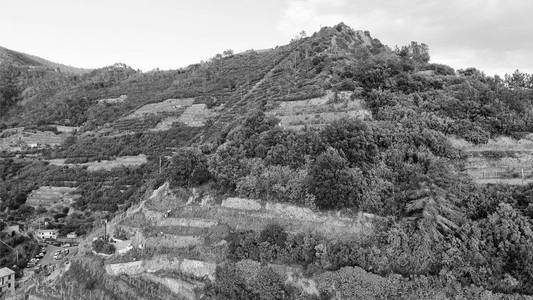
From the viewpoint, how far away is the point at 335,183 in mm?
13125

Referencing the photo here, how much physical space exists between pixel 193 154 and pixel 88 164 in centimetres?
1927

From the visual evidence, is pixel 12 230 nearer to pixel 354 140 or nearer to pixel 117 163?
pixel 117 163

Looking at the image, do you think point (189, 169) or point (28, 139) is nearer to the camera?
point (189, 169)

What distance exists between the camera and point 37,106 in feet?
188

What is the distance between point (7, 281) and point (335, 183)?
66.9ft

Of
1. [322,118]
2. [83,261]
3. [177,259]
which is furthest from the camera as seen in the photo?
[322,118]

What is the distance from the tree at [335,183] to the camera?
13.0 meters

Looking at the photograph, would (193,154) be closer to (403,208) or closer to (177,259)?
(177,259)

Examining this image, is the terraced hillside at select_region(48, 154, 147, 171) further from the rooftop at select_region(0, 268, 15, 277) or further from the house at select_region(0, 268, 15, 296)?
the house at select_region(0, 268, 15, 296)

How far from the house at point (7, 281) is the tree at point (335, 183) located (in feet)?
60.7

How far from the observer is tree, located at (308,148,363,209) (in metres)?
13.0

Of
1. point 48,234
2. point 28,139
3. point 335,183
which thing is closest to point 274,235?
point 335,183

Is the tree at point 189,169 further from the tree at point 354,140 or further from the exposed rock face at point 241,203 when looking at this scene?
the tree at point 354,140

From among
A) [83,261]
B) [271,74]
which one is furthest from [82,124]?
[83,261]
